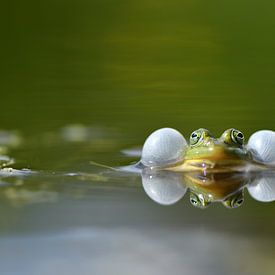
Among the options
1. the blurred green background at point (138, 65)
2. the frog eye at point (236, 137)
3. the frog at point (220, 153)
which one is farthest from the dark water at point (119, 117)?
the frog eye at point (236, 137)

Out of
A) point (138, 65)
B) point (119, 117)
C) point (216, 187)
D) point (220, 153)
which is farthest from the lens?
point (138, 65)

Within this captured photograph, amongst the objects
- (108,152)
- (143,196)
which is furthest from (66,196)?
(108,152)

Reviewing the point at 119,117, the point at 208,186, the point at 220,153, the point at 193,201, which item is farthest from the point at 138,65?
the point at 193,201

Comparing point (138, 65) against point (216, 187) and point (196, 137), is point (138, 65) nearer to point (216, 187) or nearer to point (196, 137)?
point (196, 137)

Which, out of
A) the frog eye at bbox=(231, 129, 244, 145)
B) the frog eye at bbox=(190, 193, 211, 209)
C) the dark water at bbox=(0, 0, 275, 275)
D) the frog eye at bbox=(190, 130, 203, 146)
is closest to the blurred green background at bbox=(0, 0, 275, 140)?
the dark water at bbox=(0, 0, 275, 275)

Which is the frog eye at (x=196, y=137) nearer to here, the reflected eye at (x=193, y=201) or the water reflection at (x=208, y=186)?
the water reflection at (x=208, y=186)
